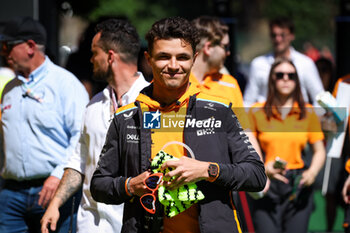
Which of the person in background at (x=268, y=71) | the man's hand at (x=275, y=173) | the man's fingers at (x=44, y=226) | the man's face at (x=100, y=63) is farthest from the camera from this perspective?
the person in background at (x=268, y=71)

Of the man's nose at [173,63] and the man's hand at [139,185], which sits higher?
the man's nose at [173,63]

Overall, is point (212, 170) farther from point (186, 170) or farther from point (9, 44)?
point (9, 44)

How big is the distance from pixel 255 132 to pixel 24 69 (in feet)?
6.98

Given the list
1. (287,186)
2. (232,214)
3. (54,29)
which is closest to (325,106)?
(287,186)

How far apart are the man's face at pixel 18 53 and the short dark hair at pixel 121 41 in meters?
0.88

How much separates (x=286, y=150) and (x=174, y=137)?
2.72 m

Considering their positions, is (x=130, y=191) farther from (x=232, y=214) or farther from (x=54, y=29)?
(x=54, y=29)

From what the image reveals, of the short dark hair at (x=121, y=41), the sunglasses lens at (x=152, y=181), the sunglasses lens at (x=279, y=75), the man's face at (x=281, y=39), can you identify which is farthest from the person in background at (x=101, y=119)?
the man's face at (x=281, y=39)

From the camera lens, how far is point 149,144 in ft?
10.6

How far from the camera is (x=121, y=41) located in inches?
178

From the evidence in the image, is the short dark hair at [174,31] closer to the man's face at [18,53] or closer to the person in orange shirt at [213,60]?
the person in orange shirt at [213,60]

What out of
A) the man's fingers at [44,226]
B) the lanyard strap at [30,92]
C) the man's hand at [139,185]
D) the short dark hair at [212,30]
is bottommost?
the man's fingers at [44,226]

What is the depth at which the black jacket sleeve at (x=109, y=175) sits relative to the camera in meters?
3.23

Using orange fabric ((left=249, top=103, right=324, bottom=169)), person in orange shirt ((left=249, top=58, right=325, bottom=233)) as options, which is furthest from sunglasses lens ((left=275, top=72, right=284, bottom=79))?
orange fabric ((left=249, top=103, right=324, bottom=169))
